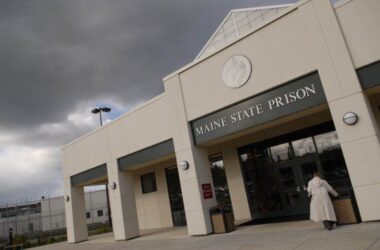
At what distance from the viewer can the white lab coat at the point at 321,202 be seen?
937 cm

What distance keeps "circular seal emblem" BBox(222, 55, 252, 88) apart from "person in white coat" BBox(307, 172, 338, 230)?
417 cm

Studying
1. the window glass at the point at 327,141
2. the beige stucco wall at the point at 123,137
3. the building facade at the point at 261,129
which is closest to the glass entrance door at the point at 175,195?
the building facade at the point at 261,129

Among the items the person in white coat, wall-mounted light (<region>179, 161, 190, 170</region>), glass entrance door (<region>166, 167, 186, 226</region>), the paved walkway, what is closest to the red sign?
wall-mounted light (<region>179, 161, 190, 170</region>)

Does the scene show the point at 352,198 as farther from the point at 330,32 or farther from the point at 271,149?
the point at 271,149

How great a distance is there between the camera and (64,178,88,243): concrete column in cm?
2123

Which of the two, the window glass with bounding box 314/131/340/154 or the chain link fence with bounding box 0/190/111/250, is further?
the chain link fence with bounding box 0/190/111/250

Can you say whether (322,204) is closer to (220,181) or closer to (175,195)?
(220,181)

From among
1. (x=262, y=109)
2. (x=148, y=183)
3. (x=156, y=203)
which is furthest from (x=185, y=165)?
(x=148, y=183)

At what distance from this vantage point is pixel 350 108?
9594 millimetres

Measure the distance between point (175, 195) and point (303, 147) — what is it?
27.7ft

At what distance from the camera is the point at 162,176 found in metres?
20.4

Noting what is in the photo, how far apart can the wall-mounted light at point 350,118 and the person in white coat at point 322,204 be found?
71.3 inches

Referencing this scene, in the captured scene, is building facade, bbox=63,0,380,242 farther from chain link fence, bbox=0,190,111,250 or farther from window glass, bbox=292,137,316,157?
chain link fence, bbox=0,190,111,250

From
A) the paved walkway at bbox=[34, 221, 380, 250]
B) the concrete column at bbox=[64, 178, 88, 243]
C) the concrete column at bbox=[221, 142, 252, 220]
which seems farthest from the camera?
the concrete column at bbox=[64, 178, 88, 243]
